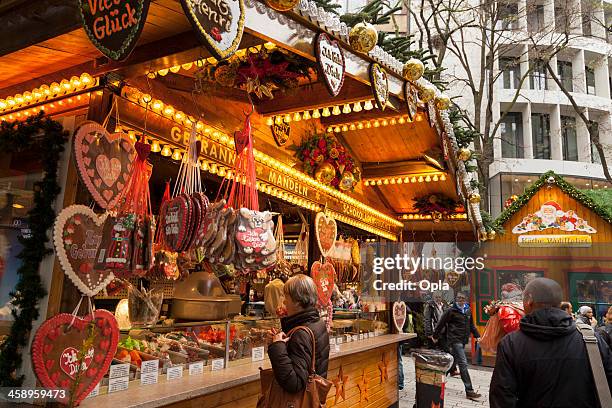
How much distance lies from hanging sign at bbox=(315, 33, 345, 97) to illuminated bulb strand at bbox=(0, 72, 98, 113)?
1.56 m

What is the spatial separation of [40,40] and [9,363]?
2014 millimetres

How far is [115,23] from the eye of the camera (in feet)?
6.87

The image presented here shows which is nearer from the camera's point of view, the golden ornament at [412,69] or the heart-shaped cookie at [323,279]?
the golden ornament at [412,69]

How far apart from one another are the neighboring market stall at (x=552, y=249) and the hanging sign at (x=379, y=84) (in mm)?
11151

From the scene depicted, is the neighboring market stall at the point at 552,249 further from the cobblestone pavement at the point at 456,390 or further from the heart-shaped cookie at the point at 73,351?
the heart-shaped cookie at the point at 73,351

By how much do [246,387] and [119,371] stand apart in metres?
1.27

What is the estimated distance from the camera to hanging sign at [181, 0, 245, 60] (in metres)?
2.03


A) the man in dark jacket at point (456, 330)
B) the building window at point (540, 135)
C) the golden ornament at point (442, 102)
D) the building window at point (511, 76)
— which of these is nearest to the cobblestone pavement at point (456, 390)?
the man in dark jacket at point (456, 330)

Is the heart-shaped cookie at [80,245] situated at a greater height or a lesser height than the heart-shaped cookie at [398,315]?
greater

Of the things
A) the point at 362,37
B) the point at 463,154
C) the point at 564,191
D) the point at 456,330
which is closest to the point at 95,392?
the point at 362,37

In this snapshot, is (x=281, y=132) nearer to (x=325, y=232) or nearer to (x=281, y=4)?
(x=325, y=232)

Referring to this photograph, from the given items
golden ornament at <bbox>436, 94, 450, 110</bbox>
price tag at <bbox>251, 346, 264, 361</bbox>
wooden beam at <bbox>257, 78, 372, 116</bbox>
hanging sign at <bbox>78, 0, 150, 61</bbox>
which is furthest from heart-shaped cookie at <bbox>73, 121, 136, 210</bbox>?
golden ornament at <bbox>436, 94, 450, 110</bbox>

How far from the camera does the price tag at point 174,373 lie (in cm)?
347

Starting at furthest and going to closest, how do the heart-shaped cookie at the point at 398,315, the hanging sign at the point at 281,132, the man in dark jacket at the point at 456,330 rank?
the man in dark jacket at the point at 456,330, the heart-shaped cookie at the point at 398,315, the hanging sign at the point at 281,132
